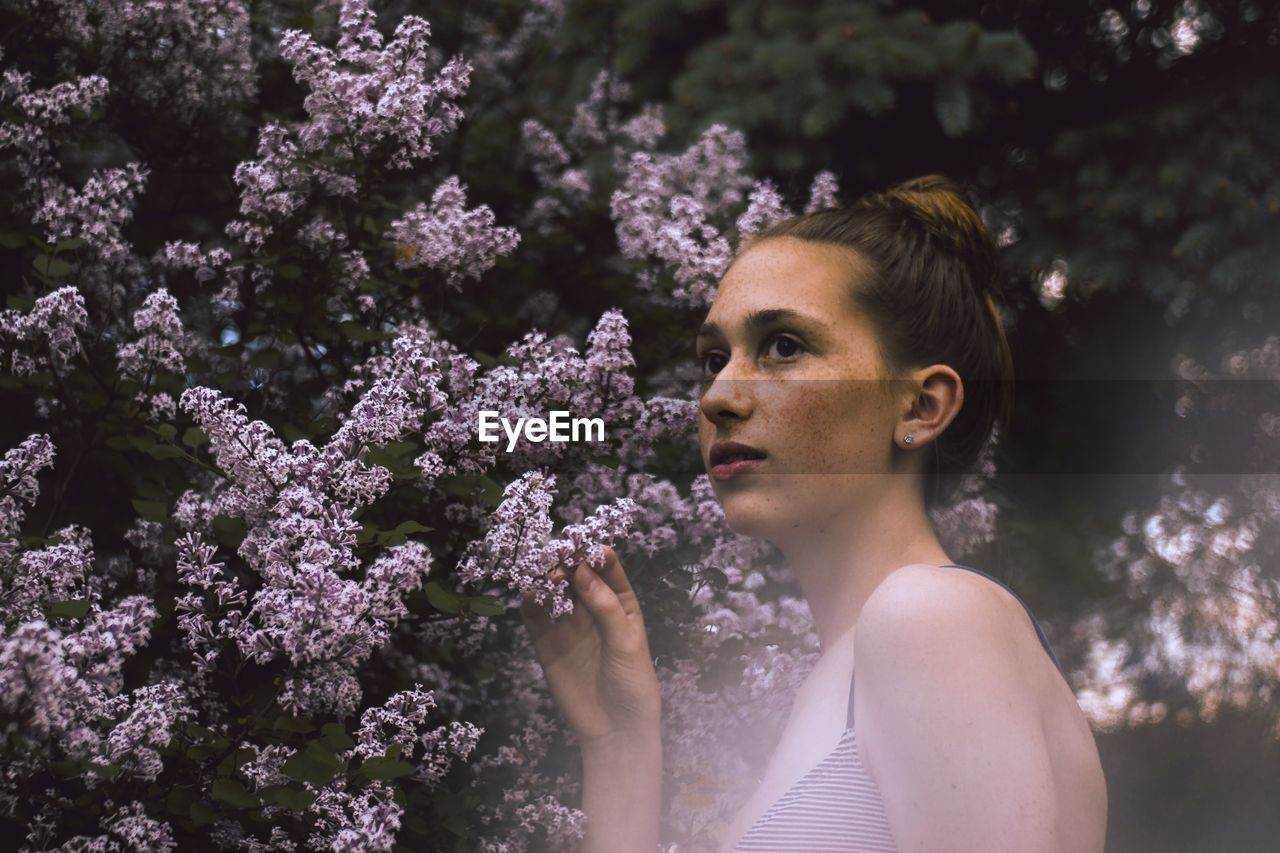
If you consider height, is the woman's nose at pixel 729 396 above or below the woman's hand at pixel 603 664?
above

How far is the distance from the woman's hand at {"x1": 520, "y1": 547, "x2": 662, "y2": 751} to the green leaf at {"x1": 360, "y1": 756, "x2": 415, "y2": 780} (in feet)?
1.39

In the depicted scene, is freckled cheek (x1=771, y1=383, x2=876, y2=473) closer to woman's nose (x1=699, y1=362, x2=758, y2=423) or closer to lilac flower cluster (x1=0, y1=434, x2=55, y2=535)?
woman's nose (x1=699, y1=362, x2=758, y2=423)

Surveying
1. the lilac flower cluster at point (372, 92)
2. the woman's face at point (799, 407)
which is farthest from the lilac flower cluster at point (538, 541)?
the lilac flower cluster at point (372, 92)

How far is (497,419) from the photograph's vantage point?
8.17 ft

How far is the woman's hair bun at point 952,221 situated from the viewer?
2.23 m

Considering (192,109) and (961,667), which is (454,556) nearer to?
(961,667)

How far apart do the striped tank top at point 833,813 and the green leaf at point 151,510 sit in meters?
1.31

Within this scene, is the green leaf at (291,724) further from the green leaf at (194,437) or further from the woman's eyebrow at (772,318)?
the woman's eyebrow at (772,318)

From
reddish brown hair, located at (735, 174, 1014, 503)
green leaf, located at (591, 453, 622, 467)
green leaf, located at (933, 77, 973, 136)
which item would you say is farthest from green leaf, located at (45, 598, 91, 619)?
green leaf, located at (933, 77, 973, 136)

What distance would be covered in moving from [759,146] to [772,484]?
2.11 metres

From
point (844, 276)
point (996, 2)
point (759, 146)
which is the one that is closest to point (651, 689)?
point (844, 276)

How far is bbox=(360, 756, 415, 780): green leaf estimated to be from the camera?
74.7 inches

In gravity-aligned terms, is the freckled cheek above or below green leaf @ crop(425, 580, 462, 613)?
above

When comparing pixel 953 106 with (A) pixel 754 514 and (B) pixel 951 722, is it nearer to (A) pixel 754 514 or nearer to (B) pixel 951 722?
(A) pixel 754 514
